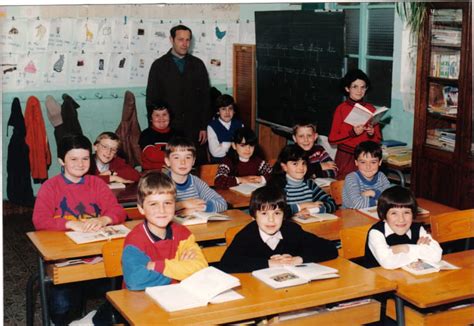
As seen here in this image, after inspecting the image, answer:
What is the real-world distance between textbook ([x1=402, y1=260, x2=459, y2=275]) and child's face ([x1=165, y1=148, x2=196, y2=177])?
1.57 meters

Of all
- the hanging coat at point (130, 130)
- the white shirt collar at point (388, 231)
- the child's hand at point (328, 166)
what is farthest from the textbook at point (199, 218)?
the hanging coat at point (130, 130)

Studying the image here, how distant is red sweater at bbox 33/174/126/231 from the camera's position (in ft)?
12.1

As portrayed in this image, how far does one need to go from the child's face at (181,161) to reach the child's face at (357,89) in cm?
167

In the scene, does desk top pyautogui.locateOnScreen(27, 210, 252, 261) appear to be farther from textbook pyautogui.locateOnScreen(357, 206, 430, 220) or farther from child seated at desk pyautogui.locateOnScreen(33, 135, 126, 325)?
textbook pyautogui.locateOnScreen(357, 206, 430, 220)

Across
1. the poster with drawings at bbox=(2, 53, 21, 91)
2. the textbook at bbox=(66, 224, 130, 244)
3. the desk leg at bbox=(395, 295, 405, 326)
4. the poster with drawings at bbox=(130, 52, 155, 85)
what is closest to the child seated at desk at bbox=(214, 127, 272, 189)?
the textbook at bbox=(66, 224, 130, 244)

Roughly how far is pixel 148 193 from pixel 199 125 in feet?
12.2

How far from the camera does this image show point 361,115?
523 centimetres

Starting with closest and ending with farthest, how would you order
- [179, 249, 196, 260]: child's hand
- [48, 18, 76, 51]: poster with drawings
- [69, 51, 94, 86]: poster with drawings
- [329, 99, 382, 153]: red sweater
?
[179, 249, 196, 260]: child's hand
[329, 99, 382, 153]: red sweater
[48, 18, 76, 51]: poster with drawings
[69, 51, 94, 86]: poster with drawings

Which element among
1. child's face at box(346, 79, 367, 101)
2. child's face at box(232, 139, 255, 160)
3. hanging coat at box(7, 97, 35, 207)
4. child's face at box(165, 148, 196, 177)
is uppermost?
child's face at box(346, 79, 367, 101)

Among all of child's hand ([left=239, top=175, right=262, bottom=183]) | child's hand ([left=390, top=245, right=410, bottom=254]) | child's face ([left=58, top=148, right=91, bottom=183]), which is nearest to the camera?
child's hand ([left=390, top=245, right=410, bottom=254])

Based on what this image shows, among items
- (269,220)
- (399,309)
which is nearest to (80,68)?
(269,220)

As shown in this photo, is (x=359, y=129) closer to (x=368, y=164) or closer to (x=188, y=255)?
(x=368, y=164)

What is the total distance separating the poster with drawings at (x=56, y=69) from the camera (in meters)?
7.00

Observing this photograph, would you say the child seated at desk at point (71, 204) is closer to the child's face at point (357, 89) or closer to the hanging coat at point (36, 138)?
the child's face at point (357, 89)
